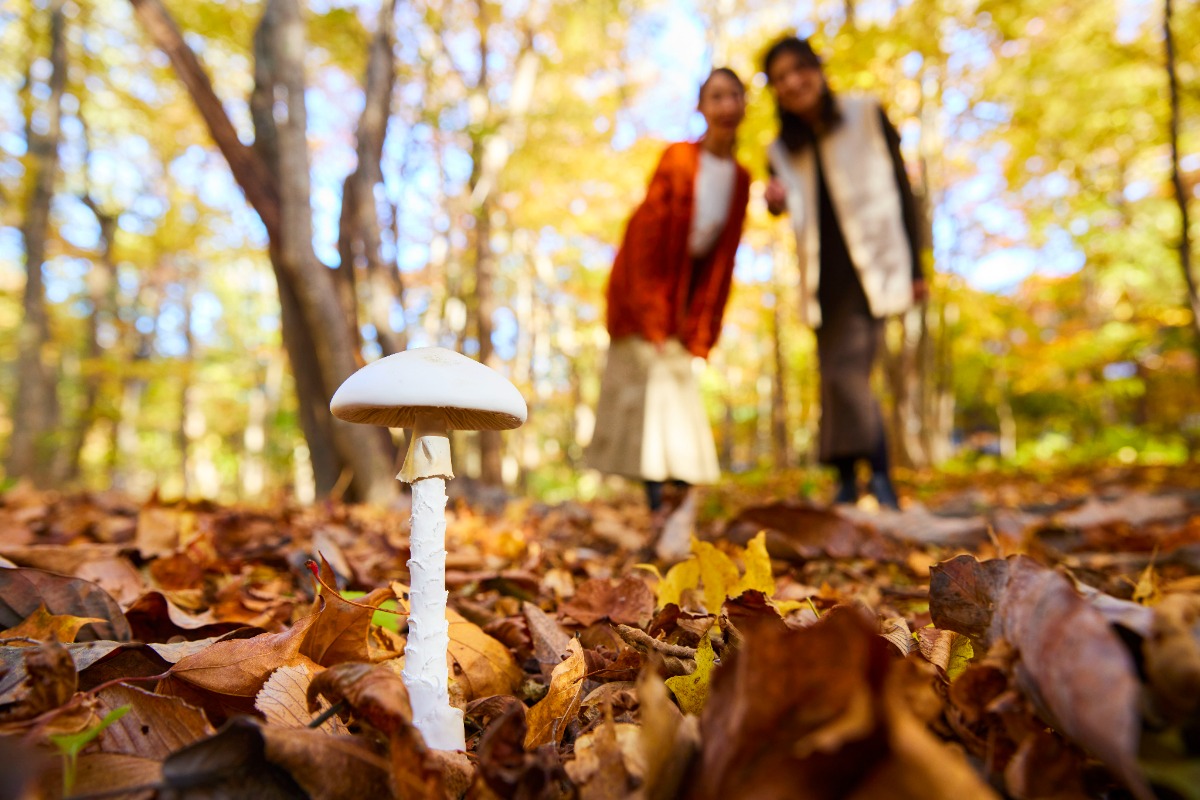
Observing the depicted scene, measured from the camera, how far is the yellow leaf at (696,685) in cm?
Result: 89

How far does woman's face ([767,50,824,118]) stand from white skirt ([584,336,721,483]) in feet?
5.16

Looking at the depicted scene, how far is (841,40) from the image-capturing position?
6234mm

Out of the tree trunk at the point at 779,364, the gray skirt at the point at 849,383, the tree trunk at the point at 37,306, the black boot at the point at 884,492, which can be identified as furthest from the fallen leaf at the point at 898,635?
the tree trunk at the point at 37,306

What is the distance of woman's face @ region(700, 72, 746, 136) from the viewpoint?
334cm

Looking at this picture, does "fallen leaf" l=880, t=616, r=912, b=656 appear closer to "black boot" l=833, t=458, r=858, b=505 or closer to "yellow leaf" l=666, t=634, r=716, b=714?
"yellow leaf" l=666, t=634, r=716, b=714

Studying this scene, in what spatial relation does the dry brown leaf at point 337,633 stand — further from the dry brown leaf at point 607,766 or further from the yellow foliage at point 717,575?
the yellow foliage at point 717,575

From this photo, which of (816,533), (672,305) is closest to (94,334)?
(672,305)

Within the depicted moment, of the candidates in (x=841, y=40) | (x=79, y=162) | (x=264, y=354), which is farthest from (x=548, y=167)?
(x=264, y=354)

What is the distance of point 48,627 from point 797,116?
407cm

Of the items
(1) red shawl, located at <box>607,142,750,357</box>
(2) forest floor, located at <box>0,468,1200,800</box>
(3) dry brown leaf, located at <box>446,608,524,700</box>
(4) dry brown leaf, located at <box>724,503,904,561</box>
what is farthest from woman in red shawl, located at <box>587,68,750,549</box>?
(3) dry brown leaf, located at <box>446,608,524,700</box>

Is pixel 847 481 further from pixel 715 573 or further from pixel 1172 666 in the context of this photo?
pixel 1172 666

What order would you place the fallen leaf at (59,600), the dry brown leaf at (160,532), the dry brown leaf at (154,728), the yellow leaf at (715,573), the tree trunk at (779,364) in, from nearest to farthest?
1. the dry brown leaf at (154,728)
2. the fallen leaf at (59,600)
3. the yellow leaf at (715,573)
4. the dry brown leaf at (160,532)
5. the tree trunk at (779,364)

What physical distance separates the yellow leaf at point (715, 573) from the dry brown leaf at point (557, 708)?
0.40m

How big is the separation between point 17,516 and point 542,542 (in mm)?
1946
